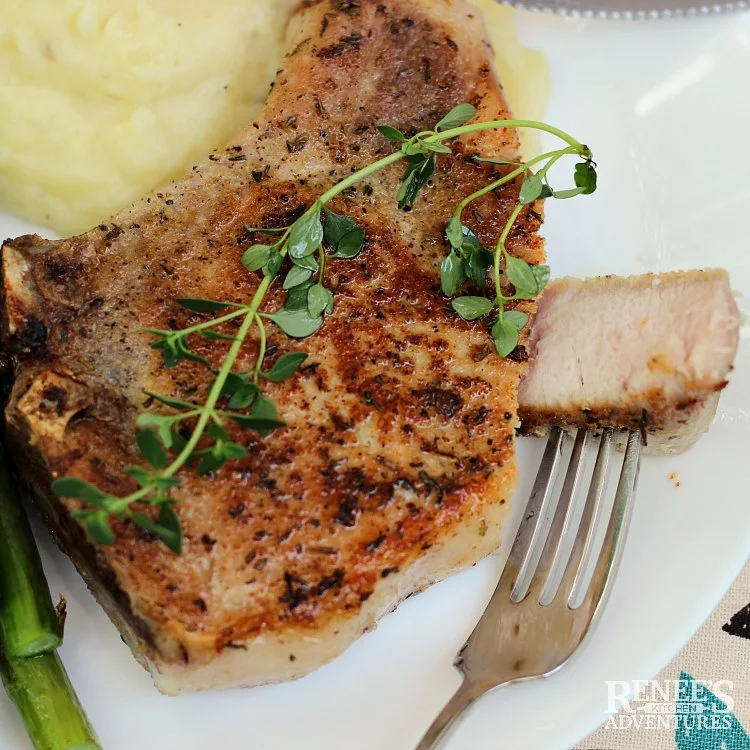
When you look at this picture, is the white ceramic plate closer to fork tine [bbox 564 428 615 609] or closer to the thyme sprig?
fork tine [bbox 564 428 615 609]

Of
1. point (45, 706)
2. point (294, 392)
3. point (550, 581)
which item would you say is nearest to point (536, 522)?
point (550, 581)

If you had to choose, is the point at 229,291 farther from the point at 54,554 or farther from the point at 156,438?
the point at 54,554

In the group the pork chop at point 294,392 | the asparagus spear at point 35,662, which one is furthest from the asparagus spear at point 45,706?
the pork chop at point 294,392

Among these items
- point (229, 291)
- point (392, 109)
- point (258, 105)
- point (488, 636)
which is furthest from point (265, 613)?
point (258, 105)

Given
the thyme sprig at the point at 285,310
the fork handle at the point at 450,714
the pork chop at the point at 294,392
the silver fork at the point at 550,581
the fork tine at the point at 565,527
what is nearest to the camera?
the thyme sprig at the point at 285,310

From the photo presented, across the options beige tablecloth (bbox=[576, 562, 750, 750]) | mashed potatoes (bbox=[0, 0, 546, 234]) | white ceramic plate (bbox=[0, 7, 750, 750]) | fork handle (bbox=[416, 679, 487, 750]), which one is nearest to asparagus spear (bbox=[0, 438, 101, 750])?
white ceramic plate (bbox=[0, 7, 750, 750])

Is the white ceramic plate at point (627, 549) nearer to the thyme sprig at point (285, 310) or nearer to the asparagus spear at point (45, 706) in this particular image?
the asparagus spear at point (45, 706)
